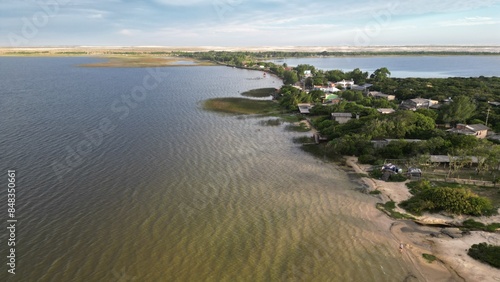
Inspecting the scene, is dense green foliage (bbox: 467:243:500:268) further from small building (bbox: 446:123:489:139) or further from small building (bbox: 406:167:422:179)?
small building (bbox: 446:123:489:139)

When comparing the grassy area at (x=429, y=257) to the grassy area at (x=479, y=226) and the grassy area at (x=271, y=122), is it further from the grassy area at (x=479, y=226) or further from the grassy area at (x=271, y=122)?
the grassy area at (x=271, y=122)

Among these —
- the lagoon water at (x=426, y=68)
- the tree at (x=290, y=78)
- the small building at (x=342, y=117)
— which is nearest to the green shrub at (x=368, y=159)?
the small building at (x=342, y=117)

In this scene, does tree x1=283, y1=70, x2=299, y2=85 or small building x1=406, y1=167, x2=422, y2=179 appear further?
tree x1=283, y1=70, x2=299, y2=85

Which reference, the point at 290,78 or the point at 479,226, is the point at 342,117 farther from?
the point at 290,78

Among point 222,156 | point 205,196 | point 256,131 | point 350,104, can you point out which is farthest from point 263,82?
point 205,196

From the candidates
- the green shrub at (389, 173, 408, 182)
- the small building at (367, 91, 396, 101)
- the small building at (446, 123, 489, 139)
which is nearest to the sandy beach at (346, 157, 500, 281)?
the green shrub at (389, 173, 408, 182)

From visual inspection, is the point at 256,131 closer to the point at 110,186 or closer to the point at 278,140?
the point at 278,140
